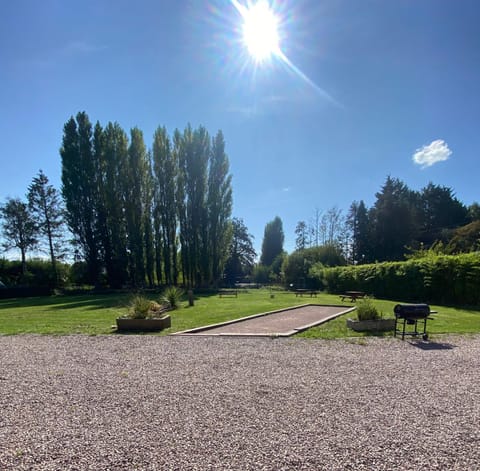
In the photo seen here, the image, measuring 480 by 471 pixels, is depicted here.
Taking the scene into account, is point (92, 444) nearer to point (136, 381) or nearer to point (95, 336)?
point (136, 381)

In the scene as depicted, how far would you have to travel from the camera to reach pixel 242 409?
2.97m

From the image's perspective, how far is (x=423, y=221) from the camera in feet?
143

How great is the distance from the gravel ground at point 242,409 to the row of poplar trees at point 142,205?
20.7 meters

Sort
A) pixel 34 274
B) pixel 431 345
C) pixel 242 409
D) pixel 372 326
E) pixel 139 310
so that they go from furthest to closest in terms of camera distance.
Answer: pixel 34 274 → pixel 139 310 → pixel 372 326 → pixel 431 345 → pixel 242 409

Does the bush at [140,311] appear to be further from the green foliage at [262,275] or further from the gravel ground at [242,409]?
the green foliage at [262,275]

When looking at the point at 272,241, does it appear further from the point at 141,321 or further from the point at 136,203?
the point at 141,321

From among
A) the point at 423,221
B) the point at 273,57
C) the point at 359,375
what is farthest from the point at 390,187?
the point at 359,375

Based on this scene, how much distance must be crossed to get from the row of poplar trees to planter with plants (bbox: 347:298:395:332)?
19171 millimetres

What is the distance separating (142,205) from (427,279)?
69.2ft

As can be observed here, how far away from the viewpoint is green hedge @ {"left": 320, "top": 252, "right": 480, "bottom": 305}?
12.7 m

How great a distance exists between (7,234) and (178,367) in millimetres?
32254

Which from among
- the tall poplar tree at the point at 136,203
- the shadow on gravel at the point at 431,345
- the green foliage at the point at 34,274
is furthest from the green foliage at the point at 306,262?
the shadow on gravel at the point at 431,345

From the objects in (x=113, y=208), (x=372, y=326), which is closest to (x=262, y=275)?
(x=113, y=208)

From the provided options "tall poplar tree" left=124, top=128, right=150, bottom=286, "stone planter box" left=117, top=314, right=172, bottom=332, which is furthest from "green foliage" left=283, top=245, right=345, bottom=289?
"stone planter box" left=117, top=314, right=172, bottom=332
